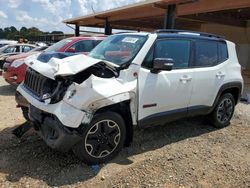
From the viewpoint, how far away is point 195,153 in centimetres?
457

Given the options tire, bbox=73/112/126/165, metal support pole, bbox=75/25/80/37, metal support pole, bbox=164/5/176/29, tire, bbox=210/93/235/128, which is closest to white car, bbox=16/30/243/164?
tire, bbox=73/112/126/165

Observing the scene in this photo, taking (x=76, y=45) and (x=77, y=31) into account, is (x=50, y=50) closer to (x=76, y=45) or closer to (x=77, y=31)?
(x=76, y=45)

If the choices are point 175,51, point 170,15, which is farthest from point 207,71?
point 170,15

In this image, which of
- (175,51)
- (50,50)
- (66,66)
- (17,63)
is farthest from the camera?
(50,50)

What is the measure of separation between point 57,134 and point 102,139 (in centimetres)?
65

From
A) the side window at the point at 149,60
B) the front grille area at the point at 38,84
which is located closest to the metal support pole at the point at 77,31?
the front grille area at the point at 38,84

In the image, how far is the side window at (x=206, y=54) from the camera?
5113mm

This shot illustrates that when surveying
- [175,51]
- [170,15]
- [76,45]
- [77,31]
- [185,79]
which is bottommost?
[77,31]

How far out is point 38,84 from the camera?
4.04 meters

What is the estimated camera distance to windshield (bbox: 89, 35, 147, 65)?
14.1ft

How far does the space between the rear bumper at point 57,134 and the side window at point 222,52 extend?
3.33 meters

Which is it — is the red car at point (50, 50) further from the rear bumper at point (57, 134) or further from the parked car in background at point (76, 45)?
the rear bumper at point (57, 134)

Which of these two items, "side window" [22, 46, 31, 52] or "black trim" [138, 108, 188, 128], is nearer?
"black trim" [138, 108, 188, 128]

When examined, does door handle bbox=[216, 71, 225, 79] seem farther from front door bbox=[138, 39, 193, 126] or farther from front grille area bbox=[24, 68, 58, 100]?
front grille area bbox=[24, 68, 58, 100]
